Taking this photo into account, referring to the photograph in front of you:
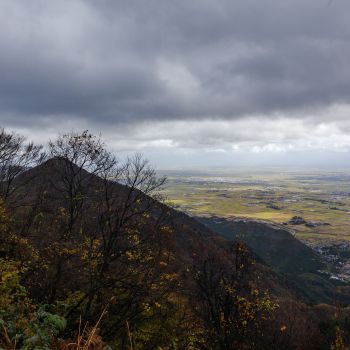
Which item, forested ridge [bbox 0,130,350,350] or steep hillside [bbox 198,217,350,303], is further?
steep hillside [bbox 198,217,350,303]

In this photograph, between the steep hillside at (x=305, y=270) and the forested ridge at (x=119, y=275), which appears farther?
the steep hillside at (x=305, y=270)

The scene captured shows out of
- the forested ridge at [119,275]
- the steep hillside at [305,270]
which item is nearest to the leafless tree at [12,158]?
the forested ridge at [119,275]

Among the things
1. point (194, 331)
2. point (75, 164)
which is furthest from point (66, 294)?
point (75, 164)

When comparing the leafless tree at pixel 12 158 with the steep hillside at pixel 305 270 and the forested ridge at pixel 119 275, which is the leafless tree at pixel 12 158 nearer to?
the forested ridge at pixel 119 275

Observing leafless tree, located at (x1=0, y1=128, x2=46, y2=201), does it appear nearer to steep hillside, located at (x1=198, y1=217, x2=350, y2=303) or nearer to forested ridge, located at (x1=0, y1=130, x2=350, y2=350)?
forested ridge, located at (x1=0, y1=130, x2=350, y2=350)

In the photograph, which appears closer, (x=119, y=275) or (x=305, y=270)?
(x=119, y=275)

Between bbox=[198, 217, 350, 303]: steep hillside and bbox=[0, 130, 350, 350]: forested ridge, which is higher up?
bbox=[0, 130, 350, 350]: forested ridge

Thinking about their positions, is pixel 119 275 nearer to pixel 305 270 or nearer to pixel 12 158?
pixel 12 158

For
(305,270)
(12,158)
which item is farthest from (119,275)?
(305,270)

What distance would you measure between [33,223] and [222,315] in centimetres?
2385

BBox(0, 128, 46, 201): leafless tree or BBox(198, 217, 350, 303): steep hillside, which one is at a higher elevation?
BBox(0, 128, 46, 201): leafless tree

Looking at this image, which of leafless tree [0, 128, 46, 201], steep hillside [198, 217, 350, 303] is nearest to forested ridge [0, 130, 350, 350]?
leafless tree [0, 128, 46, 201]

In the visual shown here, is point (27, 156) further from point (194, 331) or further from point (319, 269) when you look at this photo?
point (319, 269)

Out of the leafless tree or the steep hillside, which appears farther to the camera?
the steep hillside
